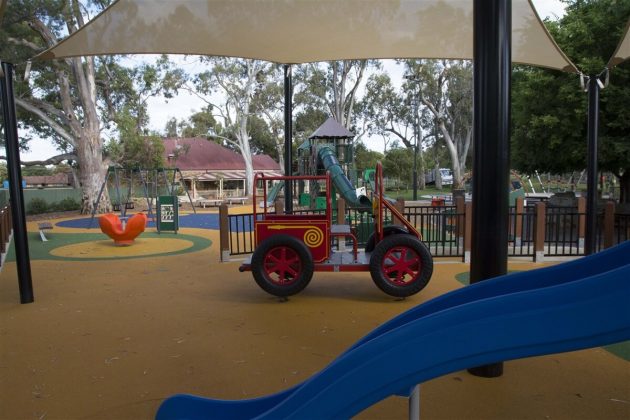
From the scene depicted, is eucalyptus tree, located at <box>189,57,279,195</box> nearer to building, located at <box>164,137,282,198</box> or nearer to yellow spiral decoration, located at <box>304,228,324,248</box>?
building, located at <box>164,137,282,198</box>

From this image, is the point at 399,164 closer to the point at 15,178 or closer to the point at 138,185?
the point at 138,185

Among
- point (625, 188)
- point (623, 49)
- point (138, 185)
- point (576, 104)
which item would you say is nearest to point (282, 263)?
point (623, 49)

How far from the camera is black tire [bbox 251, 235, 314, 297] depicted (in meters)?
6.32

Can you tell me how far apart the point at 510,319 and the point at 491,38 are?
279cm

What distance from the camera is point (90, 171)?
23703 mm

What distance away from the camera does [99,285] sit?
759 centimetres

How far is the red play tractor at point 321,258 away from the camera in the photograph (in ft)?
20.7

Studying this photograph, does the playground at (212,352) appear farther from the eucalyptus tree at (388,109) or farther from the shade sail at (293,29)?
Answer: the eucalyptus tree at (388,109)

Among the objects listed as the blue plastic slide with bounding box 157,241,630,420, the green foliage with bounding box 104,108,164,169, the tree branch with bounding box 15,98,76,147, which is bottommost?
the blue plastic slide with bounding box 157,241,630,420

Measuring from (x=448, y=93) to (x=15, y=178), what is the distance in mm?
39435

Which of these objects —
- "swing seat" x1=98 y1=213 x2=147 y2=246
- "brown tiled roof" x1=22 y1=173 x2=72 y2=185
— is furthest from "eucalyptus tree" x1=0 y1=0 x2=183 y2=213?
"brown tiled roof" x1=22 y1=173 x2=72 y2=185

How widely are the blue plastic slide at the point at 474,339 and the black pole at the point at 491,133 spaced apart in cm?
209

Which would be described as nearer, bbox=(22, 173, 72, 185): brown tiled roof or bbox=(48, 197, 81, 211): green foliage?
bbox=(48, 197, 81, 211): green foliage

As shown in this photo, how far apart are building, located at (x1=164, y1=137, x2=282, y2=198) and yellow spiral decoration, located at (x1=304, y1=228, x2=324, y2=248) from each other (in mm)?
29212
